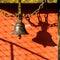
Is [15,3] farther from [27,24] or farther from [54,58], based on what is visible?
[54,58]

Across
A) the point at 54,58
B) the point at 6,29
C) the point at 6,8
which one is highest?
the point at 6,8

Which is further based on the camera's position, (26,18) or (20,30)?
(26,18)

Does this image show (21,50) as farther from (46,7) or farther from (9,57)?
(46,7)

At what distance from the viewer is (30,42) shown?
20.7 ft

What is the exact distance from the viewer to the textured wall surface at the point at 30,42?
6.25 metres

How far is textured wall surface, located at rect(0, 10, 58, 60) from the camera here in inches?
246

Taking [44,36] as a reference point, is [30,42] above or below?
below

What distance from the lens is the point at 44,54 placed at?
637 cm

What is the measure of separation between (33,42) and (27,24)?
1.18 feet

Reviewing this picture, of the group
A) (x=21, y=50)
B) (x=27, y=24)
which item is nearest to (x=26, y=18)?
(x=27, y=24)

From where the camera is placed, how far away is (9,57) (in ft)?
20.8

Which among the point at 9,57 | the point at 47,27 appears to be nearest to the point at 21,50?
the point at 9,57

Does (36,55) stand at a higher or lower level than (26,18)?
lower

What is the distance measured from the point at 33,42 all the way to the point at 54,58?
514 mm
